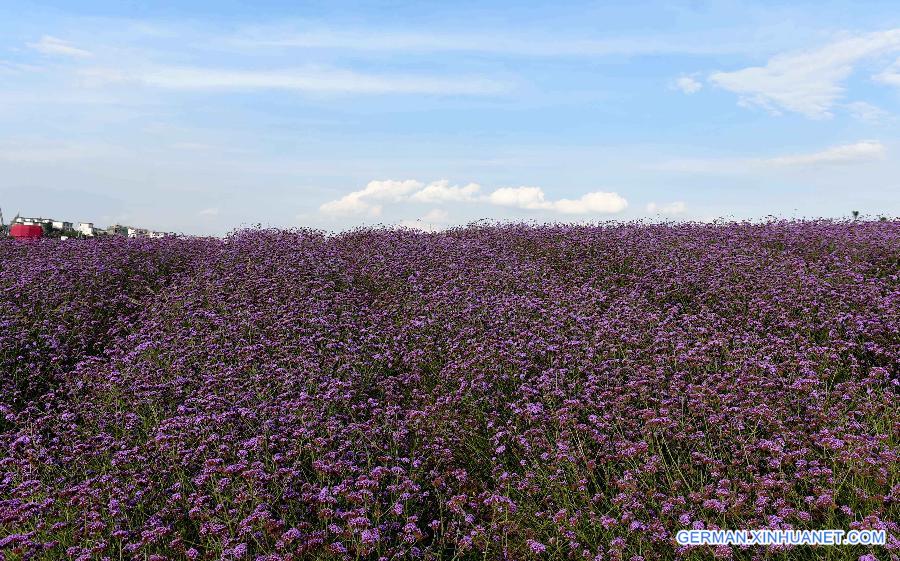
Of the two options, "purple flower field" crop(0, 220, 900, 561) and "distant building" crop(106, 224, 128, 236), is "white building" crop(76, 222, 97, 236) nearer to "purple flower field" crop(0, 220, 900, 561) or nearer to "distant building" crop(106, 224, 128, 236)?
"distant building" crop(106, 224, 128, 236)

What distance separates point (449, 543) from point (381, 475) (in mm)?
632

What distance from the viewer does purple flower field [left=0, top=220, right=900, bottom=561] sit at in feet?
12.6

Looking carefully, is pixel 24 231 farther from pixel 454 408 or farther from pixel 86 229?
pixel 454 408

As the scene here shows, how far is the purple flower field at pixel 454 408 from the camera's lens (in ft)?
12.6

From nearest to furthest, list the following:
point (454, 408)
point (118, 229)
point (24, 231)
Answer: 1. point (454, 408)
2. point (24, 231)
3. point (118, 229)

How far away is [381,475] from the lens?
163 inches

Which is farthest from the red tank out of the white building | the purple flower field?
the purple flower field

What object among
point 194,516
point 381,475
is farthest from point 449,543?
point 194,516

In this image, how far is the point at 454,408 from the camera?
217 inches

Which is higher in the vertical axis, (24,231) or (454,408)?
(24,231)

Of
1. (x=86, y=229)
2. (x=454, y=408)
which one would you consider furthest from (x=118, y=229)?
(x=454, y=408)

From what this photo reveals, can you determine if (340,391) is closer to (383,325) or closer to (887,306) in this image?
(383,325)

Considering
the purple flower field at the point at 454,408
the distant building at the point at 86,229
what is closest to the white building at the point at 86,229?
the distant building at the point at 86,229

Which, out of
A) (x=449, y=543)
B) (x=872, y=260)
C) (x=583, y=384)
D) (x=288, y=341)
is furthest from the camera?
(x=872, y=260)
